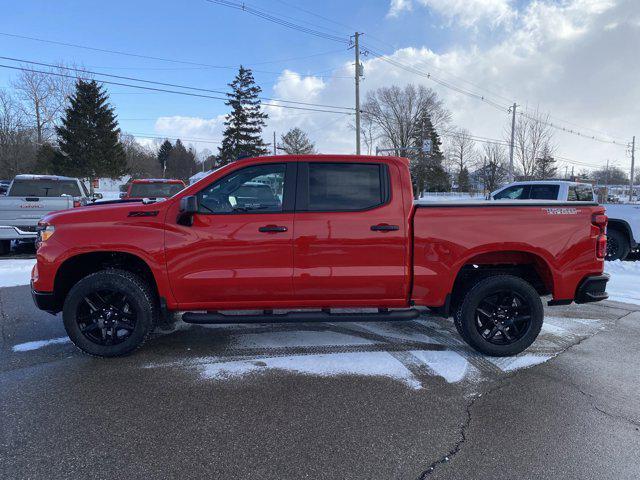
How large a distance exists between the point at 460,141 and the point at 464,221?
66.3 metres

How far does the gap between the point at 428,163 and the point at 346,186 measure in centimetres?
6323

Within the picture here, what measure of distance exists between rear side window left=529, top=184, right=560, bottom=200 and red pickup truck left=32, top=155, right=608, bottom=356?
7.29 metres

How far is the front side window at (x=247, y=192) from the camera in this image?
394cm

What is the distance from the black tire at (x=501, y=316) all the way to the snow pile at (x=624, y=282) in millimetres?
3556

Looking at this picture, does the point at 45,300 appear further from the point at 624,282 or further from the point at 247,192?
the point at 624,282

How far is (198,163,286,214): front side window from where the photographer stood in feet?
12.9

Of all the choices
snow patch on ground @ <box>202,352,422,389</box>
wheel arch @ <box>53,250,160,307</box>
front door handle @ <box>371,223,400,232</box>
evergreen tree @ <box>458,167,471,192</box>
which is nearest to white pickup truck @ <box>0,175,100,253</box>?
wheel arch @ <box>53,250,160,307</box>

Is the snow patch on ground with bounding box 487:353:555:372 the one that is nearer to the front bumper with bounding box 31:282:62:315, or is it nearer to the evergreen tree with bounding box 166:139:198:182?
the front bumper with bounding box 31:282:62:315

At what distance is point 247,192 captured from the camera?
4.01 metres

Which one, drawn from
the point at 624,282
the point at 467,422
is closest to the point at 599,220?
the point at 467,422

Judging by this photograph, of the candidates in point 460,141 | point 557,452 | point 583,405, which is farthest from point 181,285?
point 460,141

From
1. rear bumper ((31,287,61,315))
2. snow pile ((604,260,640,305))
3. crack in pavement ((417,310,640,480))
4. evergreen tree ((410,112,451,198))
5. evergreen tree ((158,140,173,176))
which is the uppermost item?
evergreen tree ((158,140,173,176))

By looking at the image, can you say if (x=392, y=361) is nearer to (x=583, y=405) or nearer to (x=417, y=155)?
(x=583, y=405)

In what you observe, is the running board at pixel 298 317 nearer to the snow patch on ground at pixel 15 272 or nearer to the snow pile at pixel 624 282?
the snow pile at pixel 624 282
